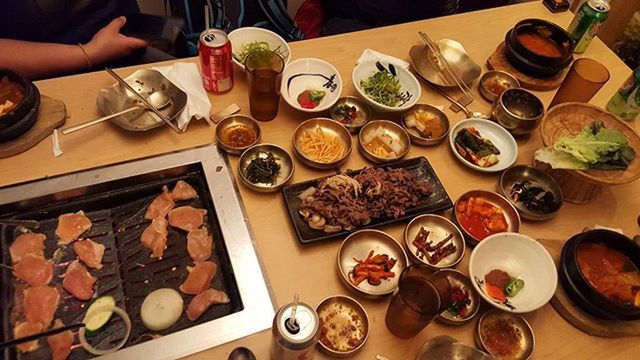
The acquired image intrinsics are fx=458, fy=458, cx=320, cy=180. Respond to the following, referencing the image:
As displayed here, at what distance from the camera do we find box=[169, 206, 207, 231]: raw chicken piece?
6.13 feet

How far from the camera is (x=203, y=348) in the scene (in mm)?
1518

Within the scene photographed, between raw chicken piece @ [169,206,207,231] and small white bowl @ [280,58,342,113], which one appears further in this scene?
small white bowl @ [280,58,342,113]

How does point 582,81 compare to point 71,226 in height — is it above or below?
above

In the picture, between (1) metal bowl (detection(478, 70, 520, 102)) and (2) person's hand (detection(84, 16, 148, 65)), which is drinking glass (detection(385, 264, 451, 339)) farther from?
(2) person's hand (detection(84, 16, 148, 65))

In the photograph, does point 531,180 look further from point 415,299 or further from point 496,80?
point 415,299

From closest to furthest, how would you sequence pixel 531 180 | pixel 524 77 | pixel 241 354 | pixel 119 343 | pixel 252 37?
A: 1. pixel 241 354
2. pixel 119 343
3. pixel 531 180
4. pixel 252 37
5. pixel 524 77

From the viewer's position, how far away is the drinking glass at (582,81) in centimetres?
227

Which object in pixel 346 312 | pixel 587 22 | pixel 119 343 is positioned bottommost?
pixel 119 343

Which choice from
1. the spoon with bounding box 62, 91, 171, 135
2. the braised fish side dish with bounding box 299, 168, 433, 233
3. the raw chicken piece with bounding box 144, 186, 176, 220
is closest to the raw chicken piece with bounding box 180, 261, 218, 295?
the raw chicken piece with bounding box 144, 186, 176, 220

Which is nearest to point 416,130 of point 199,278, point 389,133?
point 389,133

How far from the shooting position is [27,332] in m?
1.54

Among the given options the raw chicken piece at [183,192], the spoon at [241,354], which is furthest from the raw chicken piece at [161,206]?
the spoon at [241,354]

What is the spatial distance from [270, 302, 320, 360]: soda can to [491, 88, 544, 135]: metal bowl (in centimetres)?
148

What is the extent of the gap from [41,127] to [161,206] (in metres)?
0.63
